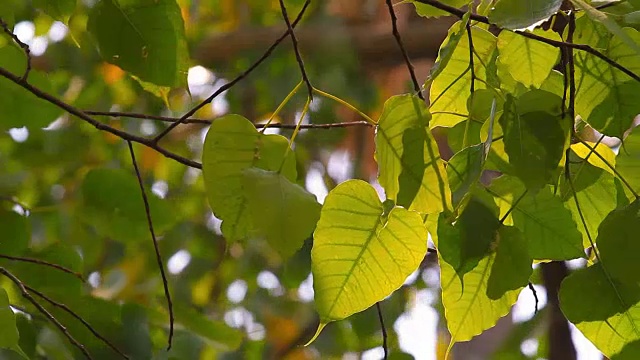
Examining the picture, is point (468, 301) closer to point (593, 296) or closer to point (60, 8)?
point (593, 296)

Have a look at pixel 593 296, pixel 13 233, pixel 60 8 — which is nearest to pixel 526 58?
pixel 593 296

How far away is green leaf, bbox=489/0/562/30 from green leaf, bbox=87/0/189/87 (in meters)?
0.22

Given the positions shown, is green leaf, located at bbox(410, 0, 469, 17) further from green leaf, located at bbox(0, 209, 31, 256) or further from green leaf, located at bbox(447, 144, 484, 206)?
green leaf, located at bbox(0, 209, 31, 256)

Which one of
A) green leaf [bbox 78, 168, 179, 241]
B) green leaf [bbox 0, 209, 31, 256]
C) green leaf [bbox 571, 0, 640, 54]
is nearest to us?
green leaf [bbox 571, 0, 640, 54]

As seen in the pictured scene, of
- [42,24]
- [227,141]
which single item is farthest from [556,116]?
[42,24]

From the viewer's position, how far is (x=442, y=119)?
565 mm

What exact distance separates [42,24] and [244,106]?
23.2 inches

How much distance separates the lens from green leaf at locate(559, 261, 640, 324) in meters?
0.48

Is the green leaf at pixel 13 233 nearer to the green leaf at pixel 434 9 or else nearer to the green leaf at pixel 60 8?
the green leaf at pixel 60 8

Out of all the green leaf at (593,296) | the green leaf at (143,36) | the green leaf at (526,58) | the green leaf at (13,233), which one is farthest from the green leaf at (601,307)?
the green leaf at (13,233)

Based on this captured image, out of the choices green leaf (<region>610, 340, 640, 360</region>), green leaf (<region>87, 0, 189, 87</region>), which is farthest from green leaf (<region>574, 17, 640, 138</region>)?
green leaf (<region>87, 0, 189, 87</region>)

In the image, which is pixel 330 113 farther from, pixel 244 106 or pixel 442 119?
pixel 442 119

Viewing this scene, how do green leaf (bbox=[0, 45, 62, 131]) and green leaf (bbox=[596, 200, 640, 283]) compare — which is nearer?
green leaf (bbox=[596, 200, 640, 283])

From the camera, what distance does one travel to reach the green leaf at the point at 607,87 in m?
0.50
